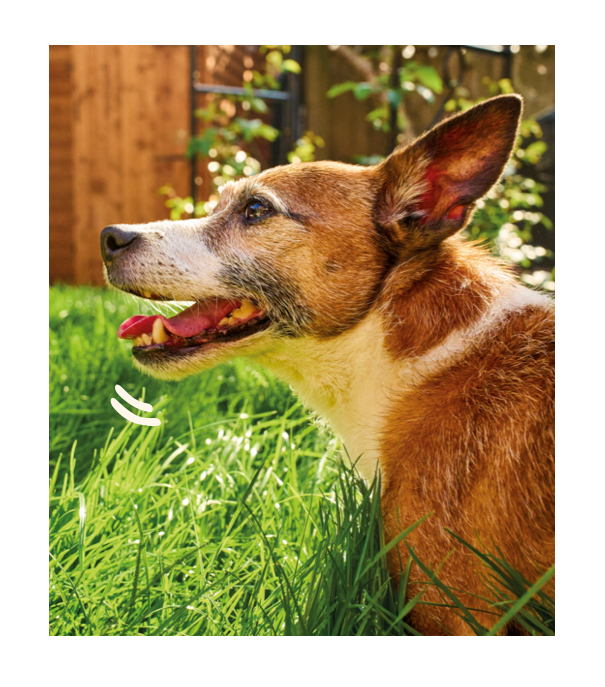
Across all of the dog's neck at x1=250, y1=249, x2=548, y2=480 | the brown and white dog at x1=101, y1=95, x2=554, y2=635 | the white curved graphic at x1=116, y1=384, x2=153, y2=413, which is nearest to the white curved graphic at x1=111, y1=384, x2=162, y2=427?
the white curved graphic at x1=116, y1=384, x2=153, y2=413

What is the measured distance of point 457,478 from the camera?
3.93 ft

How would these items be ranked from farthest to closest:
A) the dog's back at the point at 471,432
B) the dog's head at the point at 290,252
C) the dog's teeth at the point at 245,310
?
the dog's teeth at the point at 245,310, the dog's head at the point at 290,252, the dog's back at the point at 471,432

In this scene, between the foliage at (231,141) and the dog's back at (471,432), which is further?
the foliage at (231,141)

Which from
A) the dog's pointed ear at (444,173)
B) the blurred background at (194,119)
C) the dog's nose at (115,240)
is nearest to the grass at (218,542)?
the dog's nose at (115,240)

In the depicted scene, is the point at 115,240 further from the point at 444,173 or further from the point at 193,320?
the point at 444,173

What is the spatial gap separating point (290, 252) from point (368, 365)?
367 millimetres

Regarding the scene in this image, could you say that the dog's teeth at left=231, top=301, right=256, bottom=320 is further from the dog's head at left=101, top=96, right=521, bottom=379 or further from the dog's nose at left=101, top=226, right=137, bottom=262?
the dog's nose at left=101, top=226, right=137, bottom=262

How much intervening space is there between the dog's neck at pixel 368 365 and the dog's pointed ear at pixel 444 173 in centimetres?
20

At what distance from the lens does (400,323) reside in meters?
1.44

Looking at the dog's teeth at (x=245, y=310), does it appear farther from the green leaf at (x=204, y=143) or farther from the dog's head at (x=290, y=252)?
the green leaf at (x=204, y=143)

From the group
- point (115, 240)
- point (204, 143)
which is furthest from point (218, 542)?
point (204, 143)

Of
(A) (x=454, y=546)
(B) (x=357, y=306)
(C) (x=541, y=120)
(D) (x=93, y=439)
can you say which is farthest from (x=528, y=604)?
(C) (x=541, y=120)

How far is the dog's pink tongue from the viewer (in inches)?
64.8

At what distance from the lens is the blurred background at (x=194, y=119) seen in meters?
5.07
